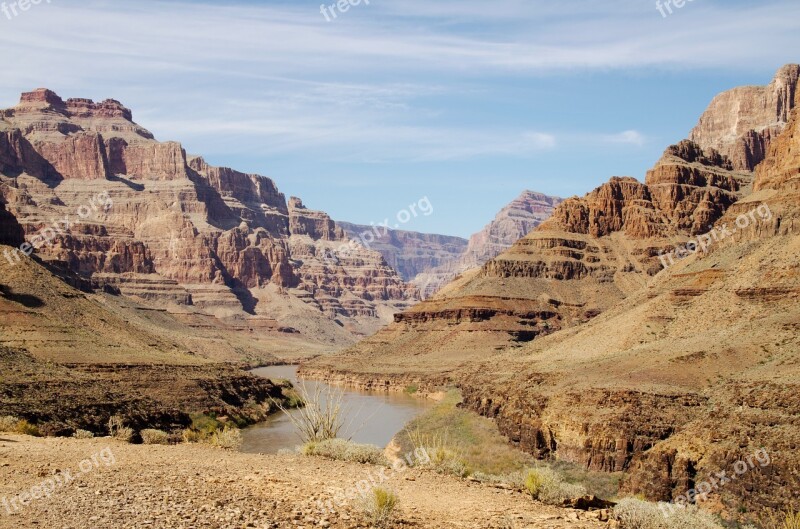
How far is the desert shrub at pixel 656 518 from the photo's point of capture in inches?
596

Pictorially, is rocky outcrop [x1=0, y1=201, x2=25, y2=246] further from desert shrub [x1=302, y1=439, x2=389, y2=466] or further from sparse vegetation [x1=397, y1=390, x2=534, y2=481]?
desert shrub [x1=302, y1=439, x2=389, y2=466]

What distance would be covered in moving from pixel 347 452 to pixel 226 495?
514 cm

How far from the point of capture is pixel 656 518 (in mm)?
15289

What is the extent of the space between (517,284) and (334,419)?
378 ft

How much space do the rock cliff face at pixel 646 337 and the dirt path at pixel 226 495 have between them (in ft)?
47.0

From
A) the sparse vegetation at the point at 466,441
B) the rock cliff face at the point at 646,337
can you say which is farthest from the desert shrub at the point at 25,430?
the rock cliff face at the point at 646,337

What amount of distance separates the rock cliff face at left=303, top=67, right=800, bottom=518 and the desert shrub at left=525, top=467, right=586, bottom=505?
12159 millimetres

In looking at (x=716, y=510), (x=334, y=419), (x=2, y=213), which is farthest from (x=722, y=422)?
(x=2, y=213)

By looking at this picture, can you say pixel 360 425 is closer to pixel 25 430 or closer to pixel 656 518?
pixel 25 430

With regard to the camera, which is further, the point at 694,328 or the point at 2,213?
the point at 2,213

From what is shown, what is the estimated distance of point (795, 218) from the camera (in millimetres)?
71562

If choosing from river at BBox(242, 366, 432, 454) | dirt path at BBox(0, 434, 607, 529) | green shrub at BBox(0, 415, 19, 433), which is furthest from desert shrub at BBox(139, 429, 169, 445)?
river at BBox(242, 366, 432, 454)

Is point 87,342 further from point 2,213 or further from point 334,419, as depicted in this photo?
point 334,419

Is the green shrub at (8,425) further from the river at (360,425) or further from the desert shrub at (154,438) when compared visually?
the river at (360,425)
